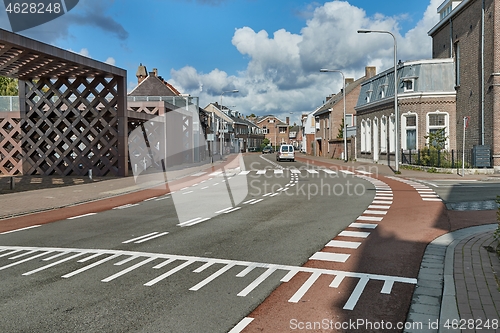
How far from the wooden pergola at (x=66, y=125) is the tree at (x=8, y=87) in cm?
2621

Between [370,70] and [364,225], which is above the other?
[370,70]

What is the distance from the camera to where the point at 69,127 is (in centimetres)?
2695

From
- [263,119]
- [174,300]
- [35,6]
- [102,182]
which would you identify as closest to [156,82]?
[102,182]

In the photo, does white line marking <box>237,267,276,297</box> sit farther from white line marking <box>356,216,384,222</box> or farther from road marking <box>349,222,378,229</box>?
white line marking <box>356,216,384,222</box>

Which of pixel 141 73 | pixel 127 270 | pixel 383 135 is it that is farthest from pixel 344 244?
pixel 141 73

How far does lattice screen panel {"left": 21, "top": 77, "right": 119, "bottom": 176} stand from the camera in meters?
26.9

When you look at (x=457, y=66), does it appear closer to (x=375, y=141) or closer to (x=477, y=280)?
(x=375, y=141)

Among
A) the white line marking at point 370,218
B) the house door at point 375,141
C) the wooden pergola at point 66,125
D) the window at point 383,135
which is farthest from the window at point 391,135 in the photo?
the white line marking at point 370,218

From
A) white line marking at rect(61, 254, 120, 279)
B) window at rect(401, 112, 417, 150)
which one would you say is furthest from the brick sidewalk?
window at rect(401, 112, 417, 150)

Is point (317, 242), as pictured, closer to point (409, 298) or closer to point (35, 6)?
point (409, 298)

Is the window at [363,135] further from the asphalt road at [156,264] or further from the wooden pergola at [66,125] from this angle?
the asphalt road at [156,264]

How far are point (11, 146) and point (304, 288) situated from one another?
28.7 meters

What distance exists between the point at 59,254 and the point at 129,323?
394cm

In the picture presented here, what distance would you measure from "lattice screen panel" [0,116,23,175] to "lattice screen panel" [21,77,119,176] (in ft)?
1.57
